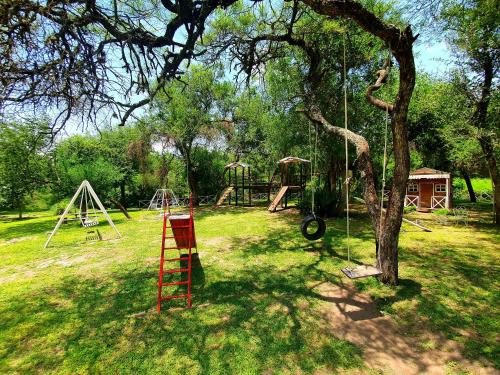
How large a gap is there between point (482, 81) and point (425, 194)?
8.04 m

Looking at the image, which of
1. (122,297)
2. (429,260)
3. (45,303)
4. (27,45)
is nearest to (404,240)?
(429,260)

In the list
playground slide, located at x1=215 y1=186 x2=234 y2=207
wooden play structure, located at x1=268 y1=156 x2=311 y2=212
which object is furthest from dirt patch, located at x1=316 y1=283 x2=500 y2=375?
playground slide, located at x1=215 y1=186 x2=234 y2=207

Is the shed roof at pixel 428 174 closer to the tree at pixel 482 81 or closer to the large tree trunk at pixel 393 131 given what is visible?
the tree at pixel 482 81

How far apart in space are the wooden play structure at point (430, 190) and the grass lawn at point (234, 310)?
8859 millimetres

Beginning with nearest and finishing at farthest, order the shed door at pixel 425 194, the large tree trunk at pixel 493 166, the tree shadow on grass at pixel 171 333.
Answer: the tree shadow on grass at pixel 171 333, the large tree trunk at pixel 493 166, the shed door at pixel 425 194

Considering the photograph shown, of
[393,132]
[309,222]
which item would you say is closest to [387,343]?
[393,132]

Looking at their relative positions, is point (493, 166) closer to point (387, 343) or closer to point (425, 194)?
point (425, 194)

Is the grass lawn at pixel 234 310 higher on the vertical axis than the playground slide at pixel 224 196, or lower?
lower

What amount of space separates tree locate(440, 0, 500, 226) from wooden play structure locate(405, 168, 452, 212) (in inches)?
190

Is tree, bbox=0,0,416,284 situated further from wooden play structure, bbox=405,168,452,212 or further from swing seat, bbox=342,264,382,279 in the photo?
wooden play structure, bbox=405,168,452,212

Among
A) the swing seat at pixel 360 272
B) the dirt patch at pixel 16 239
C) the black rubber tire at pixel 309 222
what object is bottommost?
the dirt patch at pixel 16 239

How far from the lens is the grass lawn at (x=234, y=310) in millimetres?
3234

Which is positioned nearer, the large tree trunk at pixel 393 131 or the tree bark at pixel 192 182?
the large tree trunk at pixel 393 131

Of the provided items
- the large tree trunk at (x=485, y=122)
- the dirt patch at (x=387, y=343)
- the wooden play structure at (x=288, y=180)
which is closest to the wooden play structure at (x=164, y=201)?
the wooden play structure at (x=288, y=180)
